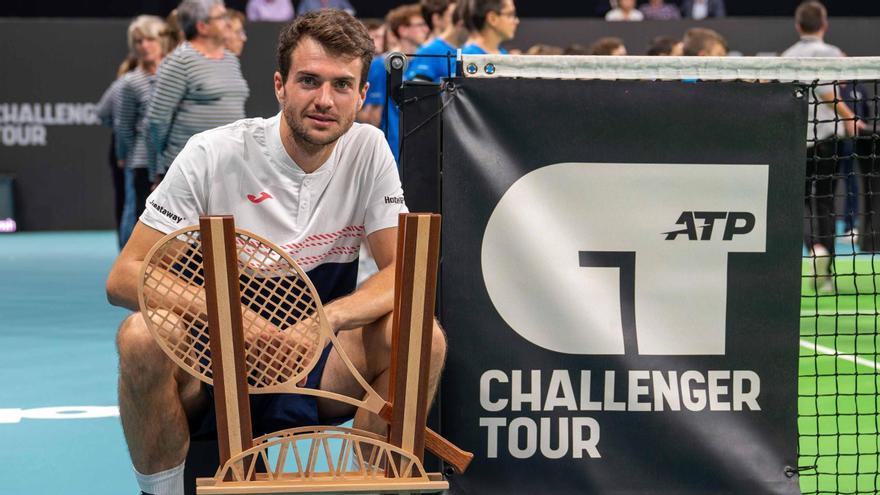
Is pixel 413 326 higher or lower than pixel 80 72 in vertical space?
lower

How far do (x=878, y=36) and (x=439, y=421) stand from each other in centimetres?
1053

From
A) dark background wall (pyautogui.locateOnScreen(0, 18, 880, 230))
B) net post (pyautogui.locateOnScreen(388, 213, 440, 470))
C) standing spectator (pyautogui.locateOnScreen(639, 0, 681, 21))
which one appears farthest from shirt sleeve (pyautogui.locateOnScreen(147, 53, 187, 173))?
standing spectator (pyautogui.locateOnScreen(639, 0, 681, 21))

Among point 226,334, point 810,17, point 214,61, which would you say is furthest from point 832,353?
point 226,334

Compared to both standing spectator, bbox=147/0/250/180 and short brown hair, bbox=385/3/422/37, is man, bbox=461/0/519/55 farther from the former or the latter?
short brown hair, bbox=385/3/422/37

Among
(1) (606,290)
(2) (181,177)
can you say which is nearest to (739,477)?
(1) (606,290)

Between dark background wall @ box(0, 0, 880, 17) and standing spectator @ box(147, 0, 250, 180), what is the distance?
7.44 m

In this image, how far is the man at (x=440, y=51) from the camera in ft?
16.3

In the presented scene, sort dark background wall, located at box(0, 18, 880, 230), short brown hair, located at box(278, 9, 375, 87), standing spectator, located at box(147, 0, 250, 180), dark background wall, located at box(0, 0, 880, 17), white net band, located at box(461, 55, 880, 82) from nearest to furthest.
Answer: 1. short brown hair, located at box(278, 9, 375, 87)
2. white net band, located at box(461, 55, 880, 82)
3. standing spectator, located at box(147, 0, 250, 180)
4. dark background wall, located at box(0, 18, 880, 230)
5. dark background wall, located at box(0, 0, 880, 17)

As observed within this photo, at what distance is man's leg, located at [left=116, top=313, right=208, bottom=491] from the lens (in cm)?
251

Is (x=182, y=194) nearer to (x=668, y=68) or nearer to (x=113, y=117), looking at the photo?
(x=668, y=68)

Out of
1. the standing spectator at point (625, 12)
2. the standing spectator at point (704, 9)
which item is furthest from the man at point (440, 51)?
the standing spectator at point (704, 9)

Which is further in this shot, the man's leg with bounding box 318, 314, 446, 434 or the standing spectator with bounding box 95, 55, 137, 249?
the standing spectator with bounding box 95, 55, 137, 249

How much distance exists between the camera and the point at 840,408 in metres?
4.30

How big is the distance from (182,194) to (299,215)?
0.88 ft
